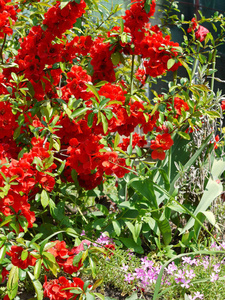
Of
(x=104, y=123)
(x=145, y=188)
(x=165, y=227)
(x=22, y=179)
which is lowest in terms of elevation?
(x=165, y=227)

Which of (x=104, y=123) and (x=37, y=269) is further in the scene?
(x=104, y=123)

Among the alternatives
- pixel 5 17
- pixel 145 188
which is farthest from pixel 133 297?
pixel 5 17

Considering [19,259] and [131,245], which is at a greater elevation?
[19,259]

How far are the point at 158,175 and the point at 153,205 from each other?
0.24 m

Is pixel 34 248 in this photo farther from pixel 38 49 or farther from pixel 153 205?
pixel 38 49

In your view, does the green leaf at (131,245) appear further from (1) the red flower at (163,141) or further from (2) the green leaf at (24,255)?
(2) the green leaf at (24,255)

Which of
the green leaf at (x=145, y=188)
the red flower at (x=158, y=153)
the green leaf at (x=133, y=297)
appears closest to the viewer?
the green leaf at (x=133, y=297)

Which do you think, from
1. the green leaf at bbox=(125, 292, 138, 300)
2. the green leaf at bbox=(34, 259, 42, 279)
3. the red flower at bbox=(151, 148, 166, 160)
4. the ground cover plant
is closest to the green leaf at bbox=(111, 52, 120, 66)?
the ground cover plant

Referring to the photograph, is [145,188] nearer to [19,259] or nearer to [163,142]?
[163,142]

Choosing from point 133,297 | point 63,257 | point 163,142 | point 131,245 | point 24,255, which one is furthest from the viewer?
point 131,245

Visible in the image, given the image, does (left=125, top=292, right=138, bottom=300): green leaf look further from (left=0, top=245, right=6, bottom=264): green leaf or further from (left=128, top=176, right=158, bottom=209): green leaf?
(left=0, top=245, right=6, bottom=264): green leaf

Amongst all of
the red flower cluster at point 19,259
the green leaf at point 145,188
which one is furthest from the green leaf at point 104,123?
the red flower cluster at point 19,259

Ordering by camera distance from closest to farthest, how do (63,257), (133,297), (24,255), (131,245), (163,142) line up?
1. (24,255)
2. (63,257)
3. (133,297)
4. (163,142)
5. (131,245)

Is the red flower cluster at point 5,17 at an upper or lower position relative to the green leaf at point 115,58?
upper
